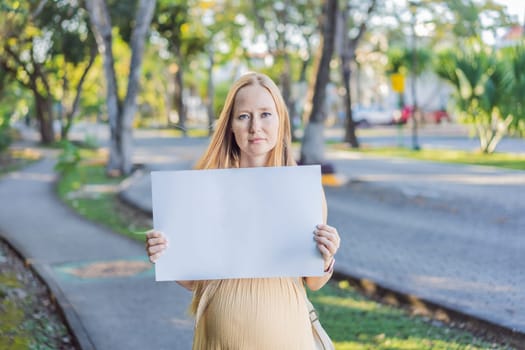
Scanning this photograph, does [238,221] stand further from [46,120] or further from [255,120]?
[46,120]

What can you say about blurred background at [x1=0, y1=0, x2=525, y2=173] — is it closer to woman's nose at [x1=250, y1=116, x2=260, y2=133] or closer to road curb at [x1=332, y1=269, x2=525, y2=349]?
road curb at [x1=332, y1=269, x2=525, y2=349]

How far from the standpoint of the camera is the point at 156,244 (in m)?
2.27

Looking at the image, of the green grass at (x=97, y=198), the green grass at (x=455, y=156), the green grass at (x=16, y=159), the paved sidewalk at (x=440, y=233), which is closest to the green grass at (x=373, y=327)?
the paved sidewalk at (x=440, y=233)

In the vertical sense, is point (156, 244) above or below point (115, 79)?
below

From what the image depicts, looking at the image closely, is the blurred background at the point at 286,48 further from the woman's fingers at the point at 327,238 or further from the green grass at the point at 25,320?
the woman's fingers at the point at 327,238

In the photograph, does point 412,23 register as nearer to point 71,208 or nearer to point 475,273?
point 71,208

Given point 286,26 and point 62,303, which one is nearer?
point 62,303

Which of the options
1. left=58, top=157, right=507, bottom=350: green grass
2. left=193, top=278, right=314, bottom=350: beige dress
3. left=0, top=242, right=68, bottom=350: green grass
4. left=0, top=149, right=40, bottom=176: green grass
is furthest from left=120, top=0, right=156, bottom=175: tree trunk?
left=193, top=278, right=314, bottom=350: beige dress

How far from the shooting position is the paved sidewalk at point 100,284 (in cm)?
549

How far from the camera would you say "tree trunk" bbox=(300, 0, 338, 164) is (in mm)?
15297

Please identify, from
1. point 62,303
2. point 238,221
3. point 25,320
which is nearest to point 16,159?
point 62,303

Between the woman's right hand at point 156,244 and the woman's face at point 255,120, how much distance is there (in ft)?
1.39

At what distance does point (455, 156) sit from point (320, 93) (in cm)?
801

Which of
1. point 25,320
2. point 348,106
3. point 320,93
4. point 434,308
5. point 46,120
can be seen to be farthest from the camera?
point 46,120
